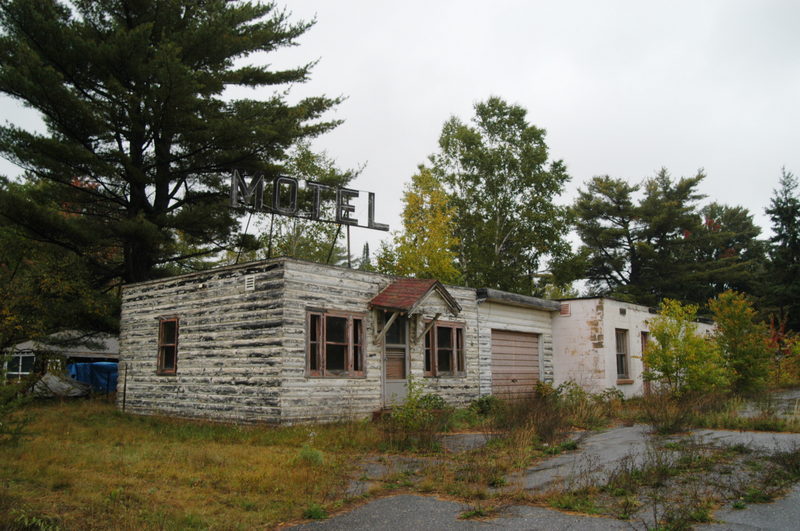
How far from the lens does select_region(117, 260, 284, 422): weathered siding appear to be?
46.9 ft

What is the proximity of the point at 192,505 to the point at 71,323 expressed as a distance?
1667 cm

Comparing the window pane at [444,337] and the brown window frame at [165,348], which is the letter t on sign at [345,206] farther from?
the brown window frame at [165,348]

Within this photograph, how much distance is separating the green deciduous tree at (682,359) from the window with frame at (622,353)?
3.34 meters

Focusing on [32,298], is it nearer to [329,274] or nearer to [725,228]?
[329,274]

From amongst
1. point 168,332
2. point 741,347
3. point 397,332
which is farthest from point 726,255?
point 168,332

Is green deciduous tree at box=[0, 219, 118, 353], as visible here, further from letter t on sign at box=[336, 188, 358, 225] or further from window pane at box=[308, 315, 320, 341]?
window pane at box=[308, 315, 320, 341]

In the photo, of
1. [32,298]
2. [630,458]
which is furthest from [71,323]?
[630,458]

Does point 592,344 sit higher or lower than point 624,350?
higher

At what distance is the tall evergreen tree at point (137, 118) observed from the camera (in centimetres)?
1991

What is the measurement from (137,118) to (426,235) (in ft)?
58.1

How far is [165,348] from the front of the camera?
1731 cm

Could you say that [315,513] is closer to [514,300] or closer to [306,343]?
[306,343]

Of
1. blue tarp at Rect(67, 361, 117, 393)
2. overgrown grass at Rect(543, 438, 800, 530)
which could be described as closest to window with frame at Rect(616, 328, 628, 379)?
overgrown grass at Rect(543, 438, 800, 530)

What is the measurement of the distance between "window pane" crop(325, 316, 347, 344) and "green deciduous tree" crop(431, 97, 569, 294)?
21830 millimetres
